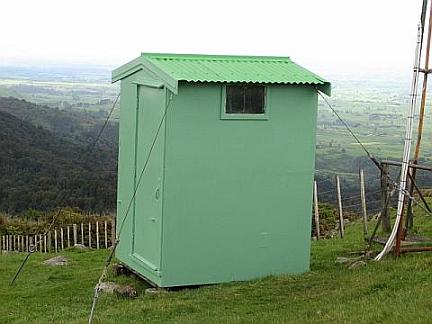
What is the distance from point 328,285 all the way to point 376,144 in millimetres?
22960

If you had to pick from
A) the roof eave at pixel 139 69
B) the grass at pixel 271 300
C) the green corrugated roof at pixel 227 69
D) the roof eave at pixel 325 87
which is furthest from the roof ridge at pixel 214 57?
the grass at pixel 271 300

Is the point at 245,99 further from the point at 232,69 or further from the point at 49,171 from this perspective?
the point at 49,171

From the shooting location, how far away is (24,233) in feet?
98.9

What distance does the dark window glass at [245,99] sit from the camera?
11625 mm

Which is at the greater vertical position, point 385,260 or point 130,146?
point 130,146

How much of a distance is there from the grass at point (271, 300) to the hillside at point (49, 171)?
29.9 meters

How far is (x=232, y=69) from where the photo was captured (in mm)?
12000

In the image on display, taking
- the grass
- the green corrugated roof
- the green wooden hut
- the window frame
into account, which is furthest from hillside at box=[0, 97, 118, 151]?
the window frame

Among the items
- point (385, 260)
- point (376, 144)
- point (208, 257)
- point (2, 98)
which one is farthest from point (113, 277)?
point (2, 98)

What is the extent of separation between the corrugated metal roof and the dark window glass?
0.56 feet

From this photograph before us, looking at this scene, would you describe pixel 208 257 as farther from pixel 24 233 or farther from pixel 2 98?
pixel 2 98

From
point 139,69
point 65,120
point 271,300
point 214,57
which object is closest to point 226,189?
point 271,300

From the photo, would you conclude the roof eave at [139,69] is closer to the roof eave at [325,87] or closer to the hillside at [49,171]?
the roof eave at [325,87]

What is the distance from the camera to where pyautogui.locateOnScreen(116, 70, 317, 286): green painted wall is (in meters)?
11.4
